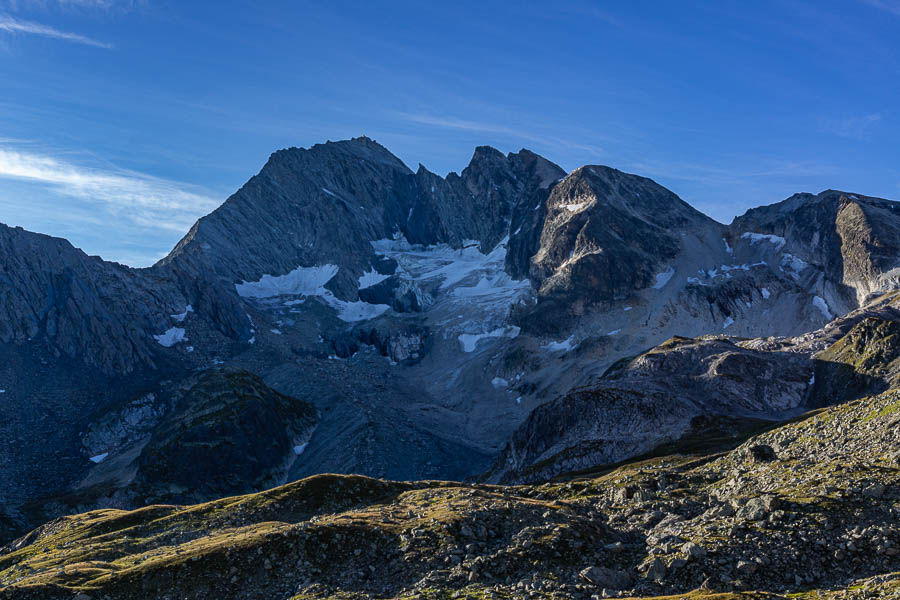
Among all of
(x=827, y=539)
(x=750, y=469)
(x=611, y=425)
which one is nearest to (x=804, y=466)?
(x=750, y=469)

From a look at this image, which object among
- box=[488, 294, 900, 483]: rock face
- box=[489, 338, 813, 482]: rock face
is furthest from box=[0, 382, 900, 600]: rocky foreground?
box=[488, 294, 900, 483]: rock face

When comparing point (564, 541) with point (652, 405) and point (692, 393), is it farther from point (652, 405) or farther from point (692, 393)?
point (692, 393)

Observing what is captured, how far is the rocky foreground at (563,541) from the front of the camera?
130 ft

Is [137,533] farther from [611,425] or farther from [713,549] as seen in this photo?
[611,425]

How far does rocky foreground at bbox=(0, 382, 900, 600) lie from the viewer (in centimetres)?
3950

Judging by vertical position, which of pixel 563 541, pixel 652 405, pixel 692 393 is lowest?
pixel 652 405

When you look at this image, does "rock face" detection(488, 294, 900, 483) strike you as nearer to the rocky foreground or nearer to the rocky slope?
the rocky foreground

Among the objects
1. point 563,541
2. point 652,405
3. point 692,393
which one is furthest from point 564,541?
point 692,393

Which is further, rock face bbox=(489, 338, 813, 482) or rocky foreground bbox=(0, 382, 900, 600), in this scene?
rock face bbox=(489, 338, 813, 482)

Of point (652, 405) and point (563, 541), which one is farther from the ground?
point (563, 541)

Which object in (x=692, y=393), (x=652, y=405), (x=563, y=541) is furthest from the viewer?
(x=692, y=393)

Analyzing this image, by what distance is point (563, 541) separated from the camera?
47406 mm

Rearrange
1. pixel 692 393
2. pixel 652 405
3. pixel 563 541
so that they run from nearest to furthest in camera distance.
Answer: pixel 563 541 < pixel 652 405 < pixel 692 393

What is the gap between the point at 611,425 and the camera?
146375mm
